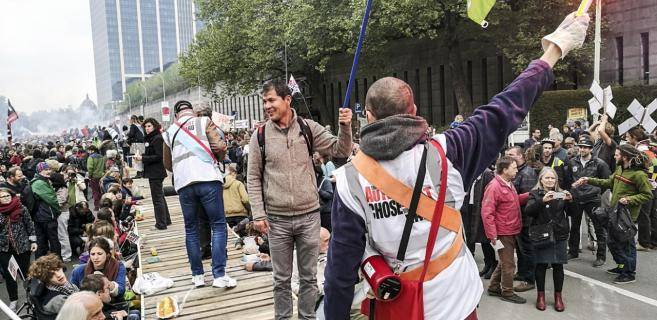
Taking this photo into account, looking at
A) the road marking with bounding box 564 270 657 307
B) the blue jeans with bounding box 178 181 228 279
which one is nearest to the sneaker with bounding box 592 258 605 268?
the road marking with bounding box 564 270 657 307

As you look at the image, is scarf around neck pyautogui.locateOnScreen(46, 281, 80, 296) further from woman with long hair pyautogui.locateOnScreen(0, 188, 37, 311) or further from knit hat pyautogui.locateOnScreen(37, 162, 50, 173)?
knit hat pyautogui.locateOnScreen(37, 162, 50, 173)

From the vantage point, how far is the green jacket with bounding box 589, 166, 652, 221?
23.5 ft

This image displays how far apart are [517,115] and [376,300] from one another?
104 cm

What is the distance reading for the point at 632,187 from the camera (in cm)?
728

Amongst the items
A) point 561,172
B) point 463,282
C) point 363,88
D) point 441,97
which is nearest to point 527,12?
point 441,97

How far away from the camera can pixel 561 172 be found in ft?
29.6

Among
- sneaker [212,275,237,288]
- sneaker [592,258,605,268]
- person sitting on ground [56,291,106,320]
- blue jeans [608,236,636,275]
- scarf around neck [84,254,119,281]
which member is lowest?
sneaker [592,258,605,268]

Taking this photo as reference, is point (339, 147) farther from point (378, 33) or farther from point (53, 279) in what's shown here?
point (378, 33)

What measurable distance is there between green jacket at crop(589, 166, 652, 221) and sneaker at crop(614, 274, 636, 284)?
76 cm

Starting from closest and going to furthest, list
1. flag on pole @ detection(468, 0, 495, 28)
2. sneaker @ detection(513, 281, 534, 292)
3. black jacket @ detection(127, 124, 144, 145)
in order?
flag on pole @ detection(468, 0, 495, 28) → sneaker @ detection(513, 281, 534, 292) → black jacket @ detection(127, 124, 144, 145)

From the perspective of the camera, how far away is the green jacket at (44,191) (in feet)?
31.6

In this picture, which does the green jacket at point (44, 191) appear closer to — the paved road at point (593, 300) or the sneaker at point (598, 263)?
the paved road at point (593, 300)

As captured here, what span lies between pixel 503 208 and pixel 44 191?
308 inches

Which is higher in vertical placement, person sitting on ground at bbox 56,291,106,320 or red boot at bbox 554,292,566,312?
person sitting on ground at bbox 56,291,106,320
